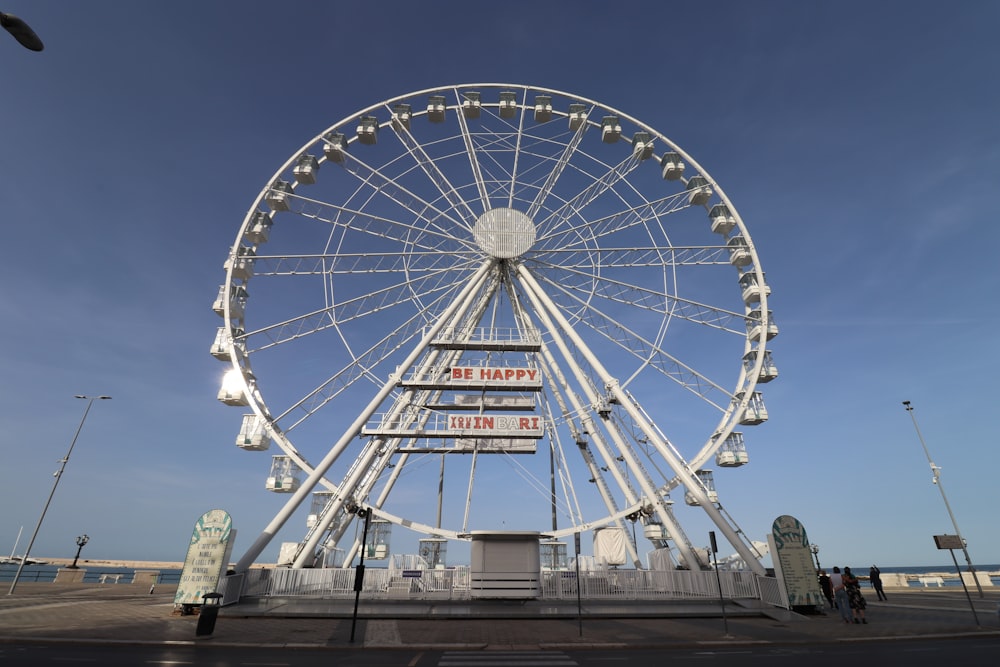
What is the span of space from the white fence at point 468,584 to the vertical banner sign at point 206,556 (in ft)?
6.58

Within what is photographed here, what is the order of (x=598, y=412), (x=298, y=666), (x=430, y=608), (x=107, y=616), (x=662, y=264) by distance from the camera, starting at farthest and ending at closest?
(x=662, y=264) → (x=598, y=412) → (x=430, y=608) → (x=107, y=616) → (x=298, y=666)

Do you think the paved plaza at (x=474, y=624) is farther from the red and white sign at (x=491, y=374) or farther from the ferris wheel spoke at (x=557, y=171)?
the ferris wheel spoke at (x=557, y=171)

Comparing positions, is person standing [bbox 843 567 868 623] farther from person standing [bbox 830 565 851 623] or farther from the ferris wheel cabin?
the ferris wheel cabin

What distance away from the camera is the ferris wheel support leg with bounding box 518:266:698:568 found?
22.2 meters

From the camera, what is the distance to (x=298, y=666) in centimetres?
940

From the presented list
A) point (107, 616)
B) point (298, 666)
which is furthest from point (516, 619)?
point (107, 616)

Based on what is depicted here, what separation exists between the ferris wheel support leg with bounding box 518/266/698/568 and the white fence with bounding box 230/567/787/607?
222cm

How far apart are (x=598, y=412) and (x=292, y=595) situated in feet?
49.7

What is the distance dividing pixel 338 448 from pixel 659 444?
1374 cm

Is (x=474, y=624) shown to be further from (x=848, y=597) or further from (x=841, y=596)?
(x=848, y=597)

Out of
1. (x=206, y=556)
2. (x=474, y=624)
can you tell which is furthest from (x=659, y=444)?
(x=206, y=556)

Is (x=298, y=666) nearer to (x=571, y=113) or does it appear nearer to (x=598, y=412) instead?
(x=598, y=412)

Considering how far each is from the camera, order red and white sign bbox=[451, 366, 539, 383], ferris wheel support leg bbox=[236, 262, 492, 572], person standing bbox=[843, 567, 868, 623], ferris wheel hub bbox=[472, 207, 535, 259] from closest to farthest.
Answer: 1. person standing bbox=[843, 567, 868, 623]
2. ferris wheel support leg bbox=[236, 262, 492, 572]
3. red and white sign bbox=[451, 366, 539, 383]
4. ferris wheel hub bbox=[472, 207, 535, 259]

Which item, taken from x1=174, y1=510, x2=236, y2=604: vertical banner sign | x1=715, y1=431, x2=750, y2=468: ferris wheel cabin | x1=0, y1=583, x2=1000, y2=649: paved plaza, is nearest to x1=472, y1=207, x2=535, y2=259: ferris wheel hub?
x1=715, y1=431, x2=750, y2=468: ferris wheel cabin
